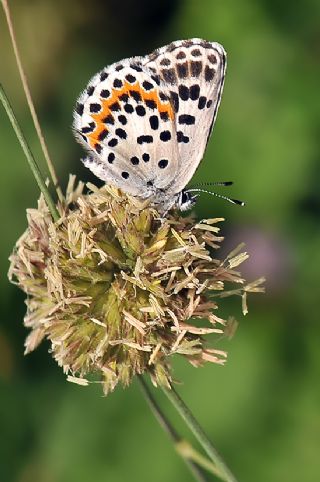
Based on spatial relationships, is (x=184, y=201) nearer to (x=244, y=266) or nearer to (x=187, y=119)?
(x=187, y=119)

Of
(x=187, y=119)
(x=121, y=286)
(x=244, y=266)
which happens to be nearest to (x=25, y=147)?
(x=121, y=286)

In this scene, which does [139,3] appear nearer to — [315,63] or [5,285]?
[315,63]

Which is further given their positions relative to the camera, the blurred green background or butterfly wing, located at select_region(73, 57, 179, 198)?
the blurred green background

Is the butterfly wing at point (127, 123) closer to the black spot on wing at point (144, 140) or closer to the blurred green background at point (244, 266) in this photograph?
the black spot on wing at point (144, 140)

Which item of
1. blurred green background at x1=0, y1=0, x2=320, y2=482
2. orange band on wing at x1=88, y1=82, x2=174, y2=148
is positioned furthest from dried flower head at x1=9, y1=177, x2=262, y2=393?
blurred green background at x1=0, y1=0, x2=320, y2=482

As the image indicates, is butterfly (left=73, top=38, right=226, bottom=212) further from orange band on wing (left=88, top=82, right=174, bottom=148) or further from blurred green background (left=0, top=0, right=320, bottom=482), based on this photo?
blurred green background (left=0, top=0, right=320, bottom=482)

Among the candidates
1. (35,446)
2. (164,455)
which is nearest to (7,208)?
(35,446)
